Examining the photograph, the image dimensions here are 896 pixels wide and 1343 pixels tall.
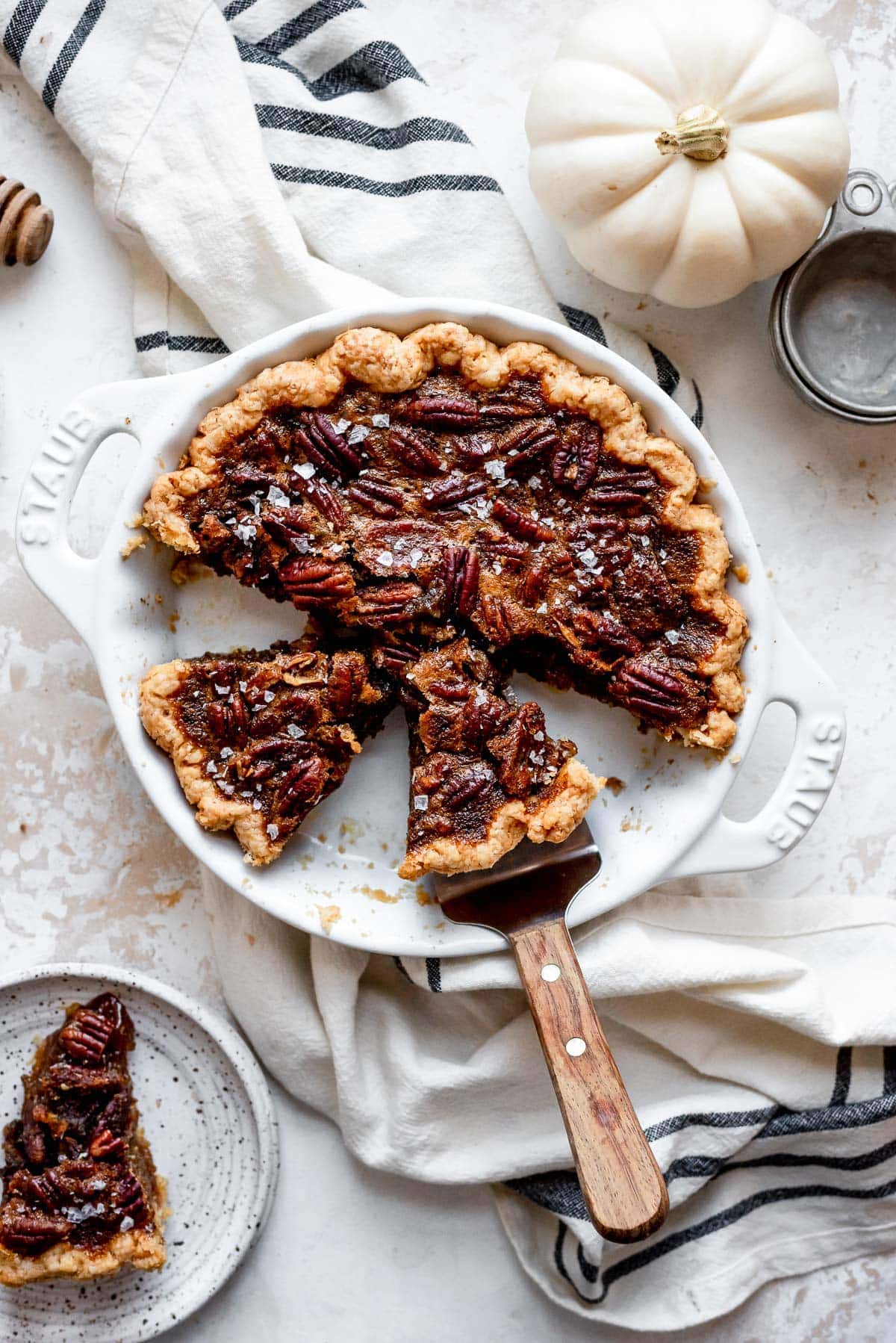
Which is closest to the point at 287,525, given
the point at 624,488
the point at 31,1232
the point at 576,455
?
the point at 576,455

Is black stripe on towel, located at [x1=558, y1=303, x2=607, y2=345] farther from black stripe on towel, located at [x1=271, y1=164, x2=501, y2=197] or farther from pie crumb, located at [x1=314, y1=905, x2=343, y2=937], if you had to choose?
pie crumb, located at [x1=314, y1=905, x2=343, y2=937]

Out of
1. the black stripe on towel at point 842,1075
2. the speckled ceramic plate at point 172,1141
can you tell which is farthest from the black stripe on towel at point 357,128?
the black stripe on towel at point 842,1075

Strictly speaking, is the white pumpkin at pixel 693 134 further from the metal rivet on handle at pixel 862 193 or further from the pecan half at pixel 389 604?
the pecan half at pixel 389 604

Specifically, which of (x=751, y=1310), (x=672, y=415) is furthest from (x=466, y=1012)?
(x=672, y=415)

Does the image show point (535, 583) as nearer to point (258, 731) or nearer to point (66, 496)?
point (258, 731)

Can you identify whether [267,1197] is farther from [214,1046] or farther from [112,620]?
[112,620]

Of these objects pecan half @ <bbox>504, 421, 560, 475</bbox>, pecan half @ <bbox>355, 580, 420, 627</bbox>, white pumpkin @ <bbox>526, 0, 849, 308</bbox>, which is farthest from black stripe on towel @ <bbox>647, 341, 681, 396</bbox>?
pecan half @ <bbox>355, 580, 420, 627</bbox>

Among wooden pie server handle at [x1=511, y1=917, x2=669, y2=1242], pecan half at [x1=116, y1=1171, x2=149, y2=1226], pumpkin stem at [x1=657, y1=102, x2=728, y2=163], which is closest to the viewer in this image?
wooden pie server handle at [x1=511, y1=917, x2=669, y2=1242]
